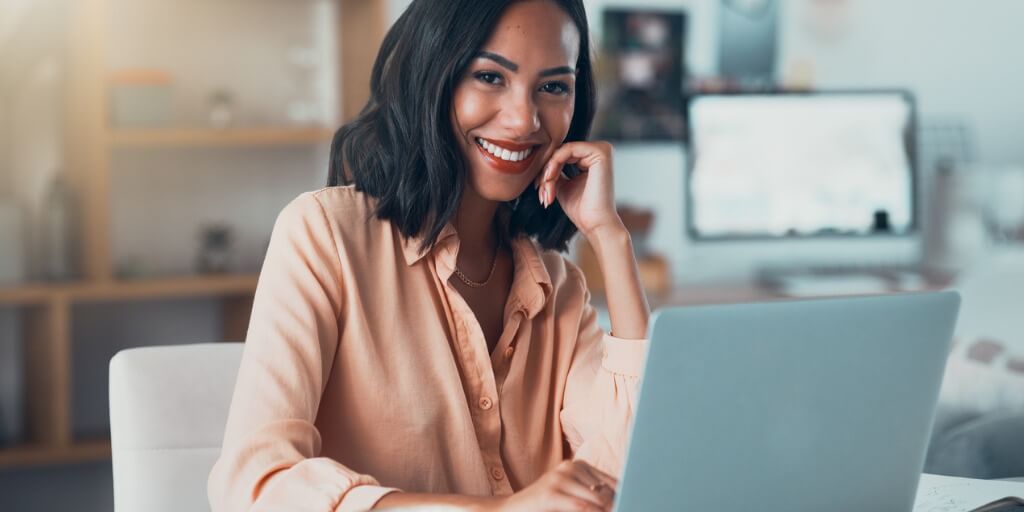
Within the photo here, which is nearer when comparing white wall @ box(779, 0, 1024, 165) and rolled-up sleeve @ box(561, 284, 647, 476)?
rolled-up sleeve @ box(561, 284, 647, 476)

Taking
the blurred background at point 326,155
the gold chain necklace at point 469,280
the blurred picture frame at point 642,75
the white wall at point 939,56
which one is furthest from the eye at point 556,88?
the white wall at point 939,56

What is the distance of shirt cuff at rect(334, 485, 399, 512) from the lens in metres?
1.02

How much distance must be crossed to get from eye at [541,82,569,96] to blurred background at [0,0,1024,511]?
1412mm

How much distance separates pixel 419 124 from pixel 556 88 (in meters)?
0.16

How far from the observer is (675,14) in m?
3.63

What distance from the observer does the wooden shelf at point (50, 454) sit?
2930mm

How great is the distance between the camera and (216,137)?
9.99 ft

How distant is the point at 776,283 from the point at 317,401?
8.55ft

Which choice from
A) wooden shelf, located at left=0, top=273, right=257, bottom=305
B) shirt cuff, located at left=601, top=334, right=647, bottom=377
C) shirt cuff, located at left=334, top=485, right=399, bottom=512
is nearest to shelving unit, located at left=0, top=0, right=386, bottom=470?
wooden shelf, located at left=0, top=273, right=257, bottom=305

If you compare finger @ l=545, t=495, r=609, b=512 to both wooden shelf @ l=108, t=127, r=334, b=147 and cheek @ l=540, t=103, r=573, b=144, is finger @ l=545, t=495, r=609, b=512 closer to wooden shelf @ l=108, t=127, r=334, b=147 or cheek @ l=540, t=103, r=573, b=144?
cheek @ l=540, t=103, r=573, b=144

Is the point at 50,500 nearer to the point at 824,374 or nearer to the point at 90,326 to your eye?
the point at 90,326

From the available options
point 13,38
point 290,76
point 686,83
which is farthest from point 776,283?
point 13,38

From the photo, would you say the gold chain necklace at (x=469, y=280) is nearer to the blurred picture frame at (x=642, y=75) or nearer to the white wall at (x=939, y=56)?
the blurred picture frame at (x=642, y=75)

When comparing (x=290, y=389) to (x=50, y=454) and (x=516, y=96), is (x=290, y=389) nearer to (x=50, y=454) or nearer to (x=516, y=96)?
(x=516, y=96)
